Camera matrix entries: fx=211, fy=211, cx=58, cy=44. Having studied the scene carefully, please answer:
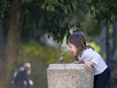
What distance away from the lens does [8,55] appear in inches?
155

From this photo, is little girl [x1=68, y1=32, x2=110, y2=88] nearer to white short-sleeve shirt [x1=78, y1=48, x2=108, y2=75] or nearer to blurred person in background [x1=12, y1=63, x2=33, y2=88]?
white short-sleeve shirt [x1=78, y1=48, x2=108, y2=75]

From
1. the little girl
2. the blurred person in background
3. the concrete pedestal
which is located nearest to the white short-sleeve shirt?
the little girl

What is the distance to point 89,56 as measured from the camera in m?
2.66

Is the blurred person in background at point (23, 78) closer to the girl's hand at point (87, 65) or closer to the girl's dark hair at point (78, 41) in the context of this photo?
the girl's dark hair at point (78, 41)

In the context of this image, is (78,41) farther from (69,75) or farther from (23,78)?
(23,78)

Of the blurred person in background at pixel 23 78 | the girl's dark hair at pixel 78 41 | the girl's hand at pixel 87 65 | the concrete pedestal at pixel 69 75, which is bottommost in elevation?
the blurred person in background at pixel 23 78

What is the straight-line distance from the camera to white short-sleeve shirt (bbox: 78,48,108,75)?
8.63 feet

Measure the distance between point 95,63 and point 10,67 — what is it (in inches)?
75.0

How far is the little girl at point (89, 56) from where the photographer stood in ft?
8.63

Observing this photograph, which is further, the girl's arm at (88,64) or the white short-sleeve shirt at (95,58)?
the white short-sleeve shirt at (95,58)

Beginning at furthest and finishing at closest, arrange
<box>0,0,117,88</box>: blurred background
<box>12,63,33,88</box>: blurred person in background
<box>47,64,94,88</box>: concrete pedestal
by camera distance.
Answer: <box>12,63,33,88</box>: blurred person in background < <box>0,0,117,88</box>: blurred background < <box>47,64,94,88</box>: concrete pedestal

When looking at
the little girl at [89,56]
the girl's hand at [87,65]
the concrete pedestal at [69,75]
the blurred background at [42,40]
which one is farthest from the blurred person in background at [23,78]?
the girl's hand at [87,65]

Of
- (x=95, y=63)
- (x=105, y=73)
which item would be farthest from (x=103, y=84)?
(x=95, y=63)

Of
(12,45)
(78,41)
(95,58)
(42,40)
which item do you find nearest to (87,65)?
(95,58)
